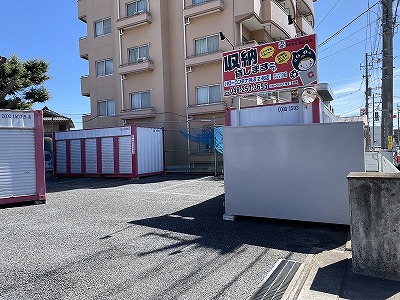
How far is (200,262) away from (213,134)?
11.9 meters

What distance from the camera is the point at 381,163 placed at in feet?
23.7

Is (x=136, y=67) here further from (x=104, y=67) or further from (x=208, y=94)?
(x=208, y=94)

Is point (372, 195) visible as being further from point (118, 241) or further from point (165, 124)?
point (165, 124)

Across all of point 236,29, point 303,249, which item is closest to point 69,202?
point 303,249

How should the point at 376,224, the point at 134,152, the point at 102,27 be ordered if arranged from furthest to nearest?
the point at 102,27 → the point at 134,152 → the point at 376,224

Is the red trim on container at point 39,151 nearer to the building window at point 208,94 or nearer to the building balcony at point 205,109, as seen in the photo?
the building balcony at point 205,109

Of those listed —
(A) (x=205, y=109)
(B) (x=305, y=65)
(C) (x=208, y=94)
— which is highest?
(C) (x=208, y=94)

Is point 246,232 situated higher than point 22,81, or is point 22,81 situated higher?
point 22,81

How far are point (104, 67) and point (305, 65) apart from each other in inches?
769

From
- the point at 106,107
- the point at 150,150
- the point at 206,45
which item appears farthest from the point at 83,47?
the point at 150,150

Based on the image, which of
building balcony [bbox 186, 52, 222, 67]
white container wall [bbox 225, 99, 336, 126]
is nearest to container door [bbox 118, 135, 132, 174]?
building balcony [bbox 186, 52, 222, 67]

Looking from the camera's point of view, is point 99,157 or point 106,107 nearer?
point 99,157

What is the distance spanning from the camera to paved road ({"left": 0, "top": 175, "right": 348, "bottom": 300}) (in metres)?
3.54

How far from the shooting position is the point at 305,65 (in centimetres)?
617
